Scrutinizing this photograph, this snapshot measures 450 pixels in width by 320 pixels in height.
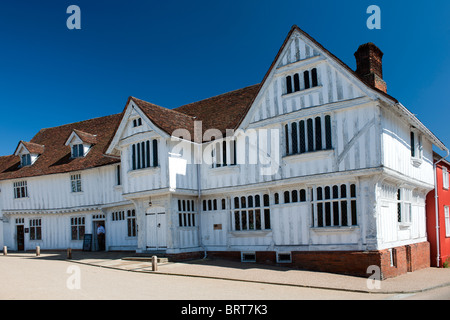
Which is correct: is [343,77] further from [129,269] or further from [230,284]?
[129,269]

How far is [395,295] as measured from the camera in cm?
1255

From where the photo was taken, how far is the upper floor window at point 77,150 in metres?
28.4

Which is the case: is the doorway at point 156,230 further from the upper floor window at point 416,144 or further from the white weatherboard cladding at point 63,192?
the upper floor window at point 416,144

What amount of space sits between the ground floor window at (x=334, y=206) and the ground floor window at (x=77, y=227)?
16.5 meters

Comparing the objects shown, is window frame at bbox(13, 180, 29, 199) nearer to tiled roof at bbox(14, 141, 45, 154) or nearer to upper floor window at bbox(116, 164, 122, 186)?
tiled roof at bbox(14, 141, 45, 154)

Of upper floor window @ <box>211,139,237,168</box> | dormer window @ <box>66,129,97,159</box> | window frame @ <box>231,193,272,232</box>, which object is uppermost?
dormer window @ <box>66,129,97,159</box>

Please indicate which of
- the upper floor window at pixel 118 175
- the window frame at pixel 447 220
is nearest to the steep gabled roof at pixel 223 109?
the upper floor window at pixel 118 175

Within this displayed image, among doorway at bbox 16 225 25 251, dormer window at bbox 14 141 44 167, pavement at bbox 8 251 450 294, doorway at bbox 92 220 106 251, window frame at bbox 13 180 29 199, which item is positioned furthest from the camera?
dormer window at bbox 14 141 44 167

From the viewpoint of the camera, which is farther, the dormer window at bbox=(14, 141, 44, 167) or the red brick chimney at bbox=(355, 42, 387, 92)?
the dormer window at bbox=(14, 141, 44, 167)

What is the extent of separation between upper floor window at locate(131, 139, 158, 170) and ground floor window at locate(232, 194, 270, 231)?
4341 mm

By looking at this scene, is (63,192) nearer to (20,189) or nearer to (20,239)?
(20,189)

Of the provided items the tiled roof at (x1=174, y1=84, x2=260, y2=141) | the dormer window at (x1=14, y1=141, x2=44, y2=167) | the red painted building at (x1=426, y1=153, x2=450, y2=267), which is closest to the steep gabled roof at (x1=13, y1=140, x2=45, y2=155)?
the dormer window at (x1=14, y1=141, x2=44, y2=167)

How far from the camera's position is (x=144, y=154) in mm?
21016

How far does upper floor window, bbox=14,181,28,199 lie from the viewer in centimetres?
3009
